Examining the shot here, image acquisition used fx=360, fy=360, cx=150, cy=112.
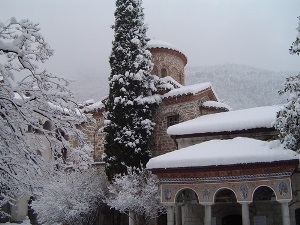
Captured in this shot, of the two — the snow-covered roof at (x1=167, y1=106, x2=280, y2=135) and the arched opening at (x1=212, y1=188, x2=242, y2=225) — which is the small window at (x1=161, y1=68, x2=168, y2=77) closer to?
the snow-covered roof at (x1=167, y1=106, x2=280, y2=135)

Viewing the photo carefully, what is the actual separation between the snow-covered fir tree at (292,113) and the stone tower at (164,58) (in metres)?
11.8

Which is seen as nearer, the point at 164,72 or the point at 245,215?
the point at 245,215

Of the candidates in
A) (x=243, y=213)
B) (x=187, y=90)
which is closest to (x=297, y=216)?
(x=243, y=213)

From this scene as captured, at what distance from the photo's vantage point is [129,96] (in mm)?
16922

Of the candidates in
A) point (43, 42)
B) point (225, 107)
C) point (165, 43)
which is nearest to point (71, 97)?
point (43, 42)

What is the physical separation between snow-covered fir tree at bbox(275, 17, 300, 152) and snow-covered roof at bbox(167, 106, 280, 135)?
134 inches

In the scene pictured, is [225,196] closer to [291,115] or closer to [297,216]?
[297,216]

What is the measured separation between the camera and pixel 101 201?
57.0ft

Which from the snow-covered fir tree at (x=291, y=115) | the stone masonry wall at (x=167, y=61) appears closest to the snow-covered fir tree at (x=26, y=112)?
the snow-covered fir tree at (x=291, y=115)

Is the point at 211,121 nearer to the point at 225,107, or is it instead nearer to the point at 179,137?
the point at 179,137

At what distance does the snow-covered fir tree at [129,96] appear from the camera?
1620 centimetres

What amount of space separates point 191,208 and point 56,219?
21.2 ft

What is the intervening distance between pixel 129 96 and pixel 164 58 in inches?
197

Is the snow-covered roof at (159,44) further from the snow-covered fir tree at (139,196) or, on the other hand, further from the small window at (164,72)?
the snow-covered fir tree at (139,196)
